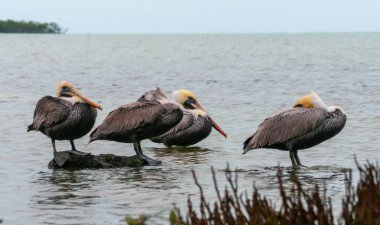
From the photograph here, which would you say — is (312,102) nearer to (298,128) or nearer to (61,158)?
(298,128)

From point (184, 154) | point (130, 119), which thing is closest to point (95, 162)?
point (130, 119)

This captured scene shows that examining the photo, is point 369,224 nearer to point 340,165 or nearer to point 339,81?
point 340,165

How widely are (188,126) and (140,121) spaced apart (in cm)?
206

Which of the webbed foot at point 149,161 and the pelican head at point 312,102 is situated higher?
the pelican head at point 312,102

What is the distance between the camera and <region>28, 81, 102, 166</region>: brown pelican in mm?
11547

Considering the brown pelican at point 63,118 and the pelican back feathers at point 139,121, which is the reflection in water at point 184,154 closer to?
the pelican back feathers at point 139,121

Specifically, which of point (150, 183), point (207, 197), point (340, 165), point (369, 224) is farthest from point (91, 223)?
point (340, 165)

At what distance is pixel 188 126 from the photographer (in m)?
13.4

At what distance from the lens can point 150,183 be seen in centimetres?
1020

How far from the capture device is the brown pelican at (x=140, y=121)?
11.5 metres

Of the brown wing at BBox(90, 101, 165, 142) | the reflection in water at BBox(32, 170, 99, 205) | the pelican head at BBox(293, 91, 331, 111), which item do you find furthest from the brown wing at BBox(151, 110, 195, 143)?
the reflection in water at BBox(32, 170, 99, 205)

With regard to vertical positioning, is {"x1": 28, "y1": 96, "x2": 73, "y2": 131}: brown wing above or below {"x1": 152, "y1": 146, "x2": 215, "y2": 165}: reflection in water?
above

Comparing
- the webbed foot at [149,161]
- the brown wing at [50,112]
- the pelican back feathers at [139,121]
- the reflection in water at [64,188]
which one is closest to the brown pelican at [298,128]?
the pelican back feathers at [139,121]

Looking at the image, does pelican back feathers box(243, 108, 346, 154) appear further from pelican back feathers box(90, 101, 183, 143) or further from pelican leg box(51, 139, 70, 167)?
pelican leg box(51, 139, 70, 167)
